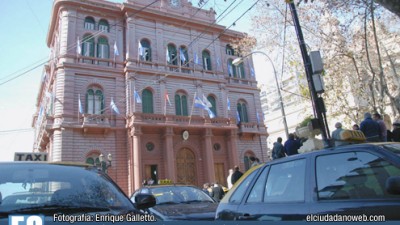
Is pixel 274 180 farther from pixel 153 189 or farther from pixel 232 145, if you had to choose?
pixel 232 145

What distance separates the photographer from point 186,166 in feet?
86.1

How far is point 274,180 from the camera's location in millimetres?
3836

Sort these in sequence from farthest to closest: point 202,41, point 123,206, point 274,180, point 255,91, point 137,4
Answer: point 255,91
point 202,41
point 137,4
point 274,180
point 123,206

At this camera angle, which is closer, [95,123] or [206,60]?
[95,123]

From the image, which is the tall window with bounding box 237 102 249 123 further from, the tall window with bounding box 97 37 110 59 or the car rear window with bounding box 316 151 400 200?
the car rear window with bounding box 316 151 400 200

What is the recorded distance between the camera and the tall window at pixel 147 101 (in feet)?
84.7

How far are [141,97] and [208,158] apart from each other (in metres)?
7.74

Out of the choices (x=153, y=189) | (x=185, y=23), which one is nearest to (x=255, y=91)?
(x=185, y=23)

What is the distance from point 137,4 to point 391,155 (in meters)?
28.0

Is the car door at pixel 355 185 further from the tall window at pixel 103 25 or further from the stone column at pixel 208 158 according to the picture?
the tall window at pixel 103 25

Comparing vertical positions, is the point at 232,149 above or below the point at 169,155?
above

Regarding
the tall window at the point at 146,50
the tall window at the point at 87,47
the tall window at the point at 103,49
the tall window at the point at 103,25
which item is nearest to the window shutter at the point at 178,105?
the tall window at the point at 146,50

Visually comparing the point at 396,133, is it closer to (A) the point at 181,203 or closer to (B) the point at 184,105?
(A) the point at 181,203

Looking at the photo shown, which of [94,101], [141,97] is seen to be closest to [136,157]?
[141,97]
